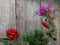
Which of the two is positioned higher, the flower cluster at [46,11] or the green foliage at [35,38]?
the flower cluster at [46,11]

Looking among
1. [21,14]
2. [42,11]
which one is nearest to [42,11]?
[42,11]

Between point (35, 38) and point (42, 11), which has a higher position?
point (42, 11)

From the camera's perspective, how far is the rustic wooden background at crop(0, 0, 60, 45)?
145 cm

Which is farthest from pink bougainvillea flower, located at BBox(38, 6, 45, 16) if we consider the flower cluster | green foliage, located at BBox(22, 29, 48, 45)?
green foliage, located at BBox(22, 29, 48, 45)

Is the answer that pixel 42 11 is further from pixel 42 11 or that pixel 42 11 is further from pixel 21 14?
pixel 21 14

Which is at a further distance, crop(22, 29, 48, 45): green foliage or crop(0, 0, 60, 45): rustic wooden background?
crop(0, 0, 60, 45): rustic wooden background

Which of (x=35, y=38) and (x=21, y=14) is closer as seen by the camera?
(x=35, y=38)

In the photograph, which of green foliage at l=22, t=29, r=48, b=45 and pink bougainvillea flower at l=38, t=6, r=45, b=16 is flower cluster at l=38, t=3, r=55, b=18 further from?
green foliage at l=22, t=29, r=48, b=45

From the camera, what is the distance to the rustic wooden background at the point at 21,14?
1.45 meters

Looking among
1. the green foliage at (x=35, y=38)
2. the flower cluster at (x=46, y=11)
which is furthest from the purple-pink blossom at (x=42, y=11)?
the green foliage at (x=35, y=38)

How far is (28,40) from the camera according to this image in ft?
4.35

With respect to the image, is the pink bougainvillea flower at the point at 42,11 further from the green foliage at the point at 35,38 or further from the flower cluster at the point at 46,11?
the green foliage at the point at 35,38

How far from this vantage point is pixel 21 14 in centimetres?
148

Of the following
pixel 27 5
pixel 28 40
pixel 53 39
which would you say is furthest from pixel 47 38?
pixel 27 5
